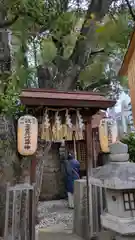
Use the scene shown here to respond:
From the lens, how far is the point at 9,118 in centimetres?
530

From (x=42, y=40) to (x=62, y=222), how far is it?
238 inches

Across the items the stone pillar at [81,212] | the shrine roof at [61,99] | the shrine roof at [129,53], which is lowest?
the stone pillar at [81,212]

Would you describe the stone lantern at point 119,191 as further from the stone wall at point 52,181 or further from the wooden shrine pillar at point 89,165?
the stone wall at point 52,181

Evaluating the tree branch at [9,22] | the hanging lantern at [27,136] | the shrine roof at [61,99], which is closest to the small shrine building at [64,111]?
the shrine roof at [61,99]

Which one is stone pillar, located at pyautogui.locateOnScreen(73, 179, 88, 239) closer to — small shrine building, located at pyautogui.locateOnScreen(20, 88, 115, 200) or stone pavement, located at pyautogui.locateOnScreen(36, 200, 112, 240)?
stone pavement, located at pyautogui.locateOnScreen(36, 200, 112, 240)

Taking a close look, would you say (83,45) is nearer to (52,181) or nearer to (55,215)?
(55,215)

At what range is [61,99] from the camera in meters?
4.68

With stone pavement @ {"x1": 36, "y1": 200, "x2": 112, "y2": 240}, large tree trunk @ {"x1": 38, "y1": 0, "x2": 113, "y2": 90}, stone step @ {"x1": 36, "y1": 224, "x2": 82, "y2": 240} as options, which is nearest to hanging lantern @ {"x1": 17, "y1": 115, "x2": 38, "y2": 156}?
stone pavement @ {"x1": 36, "y1": 200, "x2": 112, "y2": 240}

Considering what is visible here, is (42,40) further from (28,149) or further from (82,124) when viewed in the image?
(28,149)

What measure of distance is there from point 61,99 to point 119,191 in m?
2.17

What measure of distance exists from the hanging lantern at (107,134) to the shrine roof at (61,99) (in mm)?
458

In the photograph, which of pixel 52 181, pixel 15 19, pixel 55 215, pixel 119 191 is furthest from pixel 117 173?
pixel 52 181

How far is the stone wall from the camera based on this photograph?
35.4 ft

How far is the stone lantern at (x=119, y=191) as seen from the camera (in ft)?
10.9
